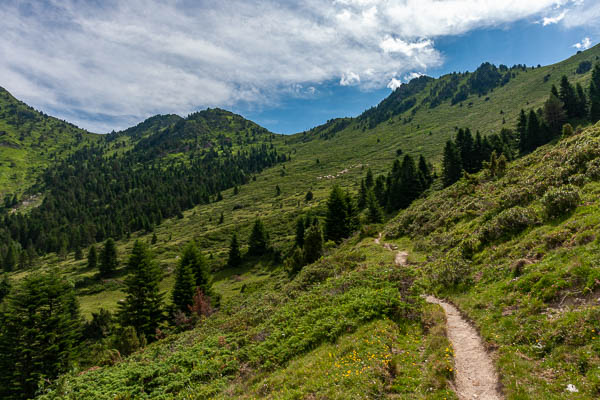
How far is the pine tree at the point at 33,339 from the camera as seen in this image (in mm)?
30172

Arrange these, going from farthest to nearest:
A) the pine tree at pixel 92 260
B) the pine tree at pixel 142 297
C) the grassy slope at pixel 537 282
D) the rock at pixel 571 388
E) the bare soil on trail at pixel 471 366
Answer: the pine tree at pixel 92 260
the pine tree at pixel 142 297
the bare soil on trail at pixel 471 366
the grassy slope at pixel 537 282
the rock at pixel 571 388

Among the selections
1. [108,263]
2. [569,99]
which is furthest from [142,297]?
[569,99]

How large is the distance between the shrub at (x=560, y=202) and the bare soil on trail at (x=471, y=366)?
1106cm

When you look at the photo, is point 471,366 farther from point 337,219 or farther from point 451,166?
point 451,166

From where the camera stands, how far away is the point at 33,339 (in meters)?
31.3

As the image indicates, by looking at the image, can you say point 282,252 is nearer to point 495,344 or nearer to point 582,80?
point 495,344

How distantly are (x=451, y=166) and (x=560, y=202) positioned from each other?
5795 cm

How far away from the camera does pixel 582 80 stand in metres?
164

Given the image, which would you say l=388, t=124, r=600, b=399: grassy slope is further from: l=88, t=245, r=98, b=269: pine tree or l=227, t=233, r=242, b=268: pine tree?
l=88, t=245, r=98, b=269: pine tree

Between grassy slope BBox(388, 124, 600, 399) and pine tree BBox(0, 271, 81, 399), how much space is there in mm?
42536

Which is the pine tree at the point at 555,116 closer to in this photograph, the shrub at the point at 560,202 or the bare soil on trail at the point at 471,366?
the shrub at the point at 560,202

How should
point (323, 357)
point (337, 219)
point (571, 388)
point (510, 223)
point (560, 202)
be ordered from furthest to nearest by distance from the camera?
point (337, 219), point (510, 223), point (560, 202), point (323, 357), point (571, 388)

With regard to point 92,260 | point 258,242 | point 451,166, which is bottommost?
point 258,242

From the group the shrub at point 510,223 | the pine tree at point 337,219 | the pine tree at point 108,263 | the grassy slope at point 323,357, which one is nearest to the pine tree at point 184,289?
the grassy slope at point 323,357
